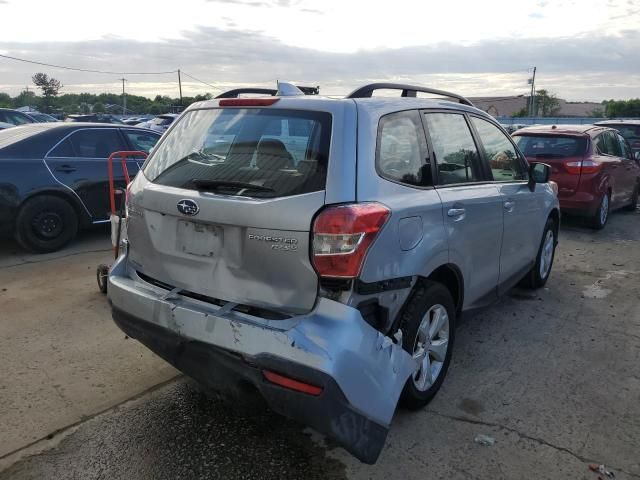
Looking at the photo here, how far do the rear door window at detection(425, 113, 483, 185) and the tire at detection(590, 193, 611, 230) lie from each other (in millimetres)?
5452

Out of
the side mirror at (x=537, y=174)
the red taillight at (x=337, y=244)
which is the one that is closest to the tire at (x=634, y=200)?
the side mirror at (x=537, y=174)

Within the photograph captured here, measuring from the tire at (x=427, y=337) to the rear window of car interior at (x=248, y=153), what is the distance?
902 mm

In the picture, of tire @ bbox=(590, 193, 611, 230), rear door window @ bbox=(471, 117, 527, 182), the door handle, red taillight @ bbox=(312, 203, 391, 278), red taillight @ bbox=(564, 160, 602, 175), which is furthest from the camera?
tire @ bbox=(590, 193, 611, 230)

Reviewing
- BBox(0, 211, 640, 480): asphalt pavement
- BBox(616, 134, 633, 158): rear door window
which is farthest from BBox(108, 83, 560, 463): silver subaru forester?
BBox(616, 134, 633, 158): rear door window

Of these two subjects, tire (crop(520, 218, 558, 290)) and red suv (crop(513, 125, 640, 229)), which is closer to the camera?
tire (crop(520, 218, 558, 290))

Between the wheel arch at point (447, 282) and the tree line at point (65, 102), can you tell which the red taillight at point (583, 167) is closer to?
the wheel arch at point (447, 282)

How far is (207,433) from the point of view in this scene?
2.98m

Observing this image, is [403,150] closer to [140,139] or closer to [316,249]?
[316,249]

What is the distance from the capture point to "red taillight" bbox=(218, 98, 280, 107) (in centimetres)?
297

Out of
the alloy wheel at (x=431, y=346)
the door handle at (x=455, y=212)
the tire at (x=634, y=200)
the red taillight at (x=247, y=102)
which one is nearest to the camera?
the red taillight at (x=247, y=102)

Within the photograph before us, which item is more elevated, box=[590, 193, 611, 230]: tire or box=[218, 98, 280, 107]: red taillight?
box=[218, 98, 280, 107]: red taillight

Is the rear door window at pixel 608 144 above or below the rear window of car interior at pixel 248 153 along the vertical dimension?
below

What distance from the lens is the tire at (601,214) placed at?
8344 millimetres

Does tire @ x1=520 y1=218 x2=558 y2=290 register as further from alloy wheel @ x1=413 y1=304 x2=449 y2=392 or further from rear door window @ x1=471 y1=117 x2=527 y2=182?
alloy wheel @ x1=413 y1=304 x2=449 y2=392
